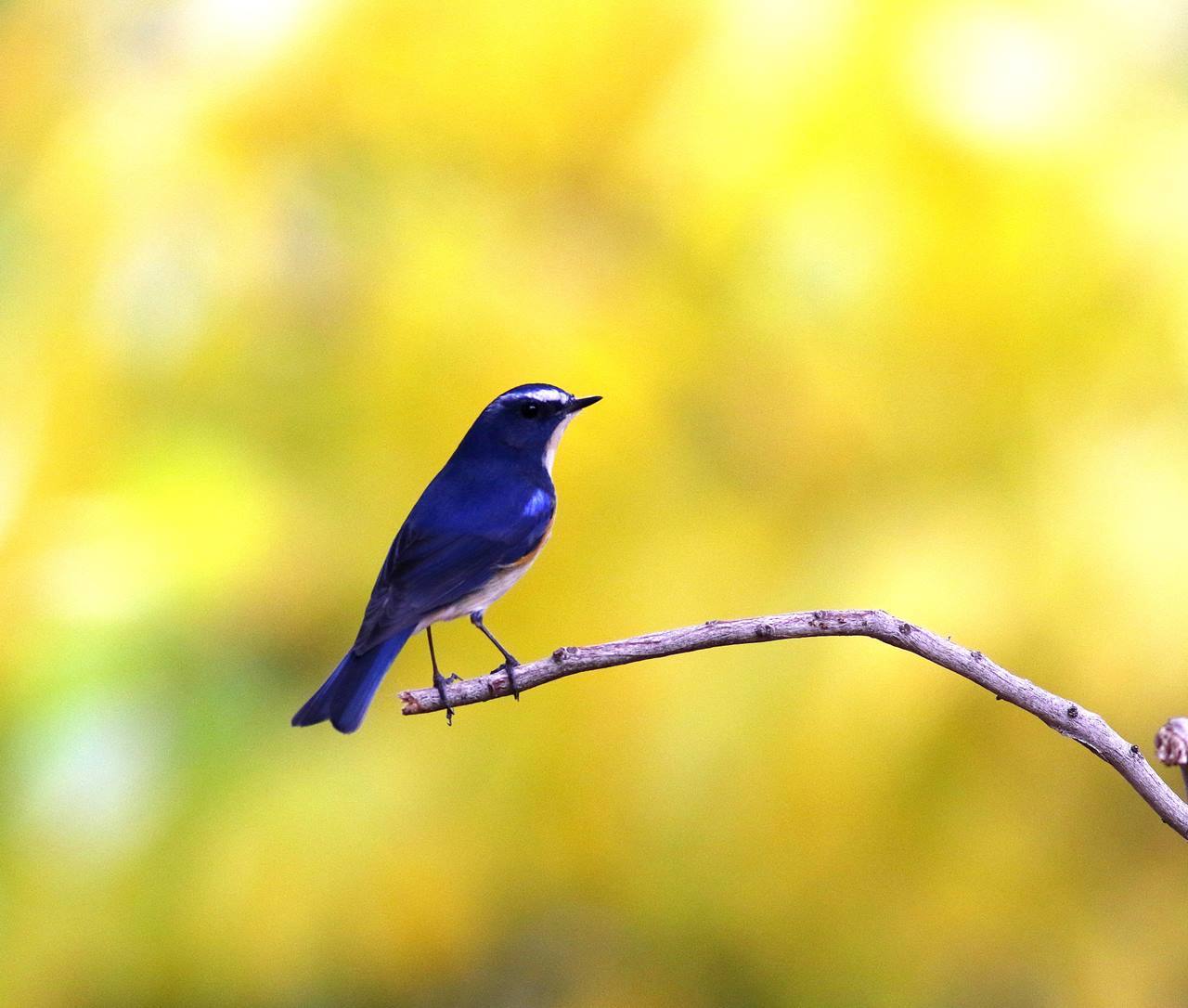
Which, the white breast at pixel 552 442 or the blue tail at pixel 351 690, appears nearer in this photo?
the blue tail at pixel 351 690

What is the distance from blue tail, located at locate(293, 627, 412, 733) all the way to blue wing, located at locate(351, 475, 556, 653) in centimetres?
2

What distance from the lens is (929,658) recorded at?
3.20 feet

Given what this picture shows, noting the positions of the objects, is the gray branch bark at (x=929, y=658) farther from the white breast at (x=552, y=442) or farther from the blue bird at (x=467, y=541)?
the white breast at (x=552, y=442)

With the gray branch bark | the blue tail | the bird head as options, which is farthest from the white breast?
the gray branch bark

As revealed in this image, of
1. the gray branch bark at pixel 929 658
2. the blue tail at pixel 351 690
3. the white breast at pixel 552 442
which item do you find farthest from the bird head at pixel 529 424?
the gray branch bark at pixel 929 658

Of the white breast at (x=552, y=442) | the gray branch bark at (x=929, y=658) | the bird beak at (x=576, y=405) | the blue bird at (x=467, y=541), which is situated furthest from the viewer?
the white breast at (x=552, y=442)

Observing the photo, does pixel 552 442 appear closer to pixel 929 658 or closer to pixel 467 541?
pixel 467 541

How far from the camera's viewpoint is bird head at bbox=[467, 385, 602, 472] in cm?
153

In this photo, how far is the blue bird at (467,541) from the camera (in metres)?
1.18

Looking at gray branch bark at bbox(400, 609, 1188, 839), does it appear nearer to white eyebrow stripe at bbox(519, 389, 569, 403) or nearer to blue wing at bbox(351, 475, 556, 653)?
blue wing at bbox(351, 475, 556, 653)

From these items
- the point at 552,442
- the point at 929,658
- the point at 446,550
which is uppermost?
the point at 552,442

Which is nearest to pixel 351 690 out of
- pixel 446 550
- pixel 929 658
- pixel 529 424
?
pixel 446 550

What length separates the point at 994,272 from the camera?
3.63 m

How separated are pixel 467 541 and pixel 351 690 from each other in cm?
32
